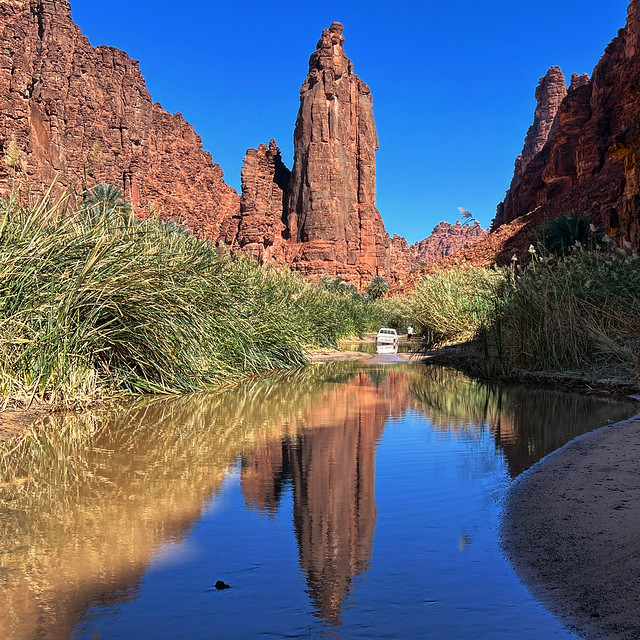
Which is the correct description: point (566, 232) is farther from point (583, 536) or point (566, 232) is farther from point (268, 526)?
point (268, 526)

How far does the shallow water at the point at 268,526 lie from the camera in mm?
2748

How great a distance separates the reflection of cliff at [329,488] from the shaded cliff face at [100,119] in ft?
269

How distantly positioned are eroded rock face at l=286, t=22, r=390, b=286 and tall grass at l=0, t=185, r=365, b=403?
280 ft

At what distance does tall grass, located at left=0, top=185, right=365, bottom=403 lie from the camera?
26.5 feet

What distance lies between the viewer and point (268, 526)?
4.03 metres

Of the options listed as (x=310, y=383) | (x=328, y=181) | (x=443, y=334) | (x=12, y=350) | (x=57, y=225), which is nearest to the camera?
(x=12, y=350)

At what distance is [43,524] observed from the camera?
3975 millimetres

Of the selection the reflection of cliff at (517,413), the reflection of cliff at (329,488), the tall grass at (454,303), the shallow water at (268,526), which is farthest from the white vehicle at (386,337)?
the shallow water at (268,526)

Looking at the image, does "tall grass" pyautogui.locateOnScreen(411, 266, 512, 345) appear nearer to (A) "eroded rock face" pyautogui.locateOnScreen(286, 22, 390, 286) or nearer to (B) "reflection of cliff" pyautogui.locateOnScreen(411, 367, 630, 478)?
(B) "reflection of cliff" pyautogui.locateOnScreen(411, 367, 630, 478)

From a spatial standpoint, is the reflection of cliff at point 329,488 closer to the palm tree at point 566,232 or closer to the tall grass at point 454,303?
the tall grass at point 454,303

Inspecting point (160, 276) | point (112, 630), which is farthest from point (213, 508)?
point (160, 276)

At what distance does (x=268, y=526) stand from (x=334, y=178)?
100773 millimetres

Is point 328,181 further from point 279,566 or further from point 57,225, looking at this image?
point 279,566

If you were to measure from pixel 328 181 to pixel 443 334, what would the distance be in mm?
82725
